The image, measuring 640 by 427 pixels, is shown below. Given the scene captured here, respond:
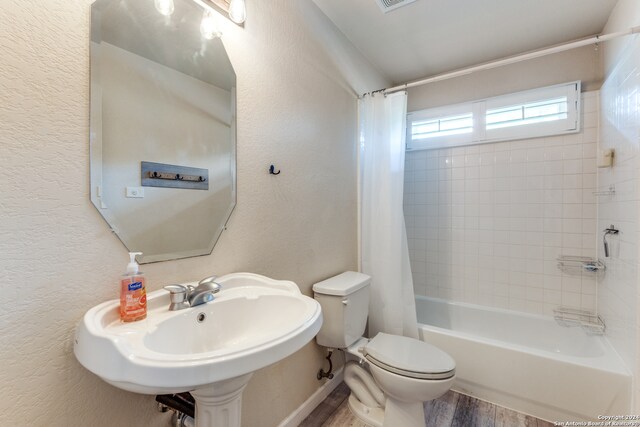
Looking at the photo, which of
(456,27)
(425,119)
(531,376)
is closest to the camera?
(531,376)

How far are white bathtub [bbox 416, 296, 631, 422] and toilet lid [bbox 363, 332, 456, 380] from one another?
470 millimetres

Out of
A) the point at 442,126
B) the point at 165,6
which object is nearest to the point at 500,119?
the point at 442,126

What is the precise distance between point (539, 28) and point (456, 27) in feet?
1.87

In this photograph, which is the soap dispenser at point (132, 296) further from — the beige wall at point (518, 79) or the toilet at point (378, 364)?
the beige wall at point (518, 79)

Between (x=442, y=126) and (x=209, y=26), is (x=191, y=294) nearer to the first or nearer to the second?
(x=209, y=26)

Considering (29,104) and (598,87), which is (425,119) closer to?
(598,87)

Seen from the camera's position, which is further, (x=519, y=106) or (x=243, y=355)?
(x=519, y=106)

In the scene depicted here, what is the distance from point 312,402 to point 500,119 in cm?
247

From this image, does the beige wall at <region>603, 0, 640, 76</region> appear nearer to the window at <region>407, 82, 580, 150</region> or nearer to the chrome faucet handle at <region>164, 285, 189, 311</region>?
the window at <region>407, 82, 580, 150</region>

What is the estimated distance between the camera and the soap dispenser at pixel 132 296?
76 centimetres

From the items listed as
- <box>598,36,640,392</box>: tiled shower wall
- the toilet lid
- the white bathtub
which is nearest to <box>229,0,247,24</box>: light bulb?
the toilet lid

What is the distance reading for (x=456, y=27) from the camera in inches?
72.7

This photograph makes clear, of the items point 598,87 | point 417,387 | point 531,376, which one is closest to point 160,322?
point 417,387

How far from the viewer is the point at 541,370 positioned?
1.58 metres
